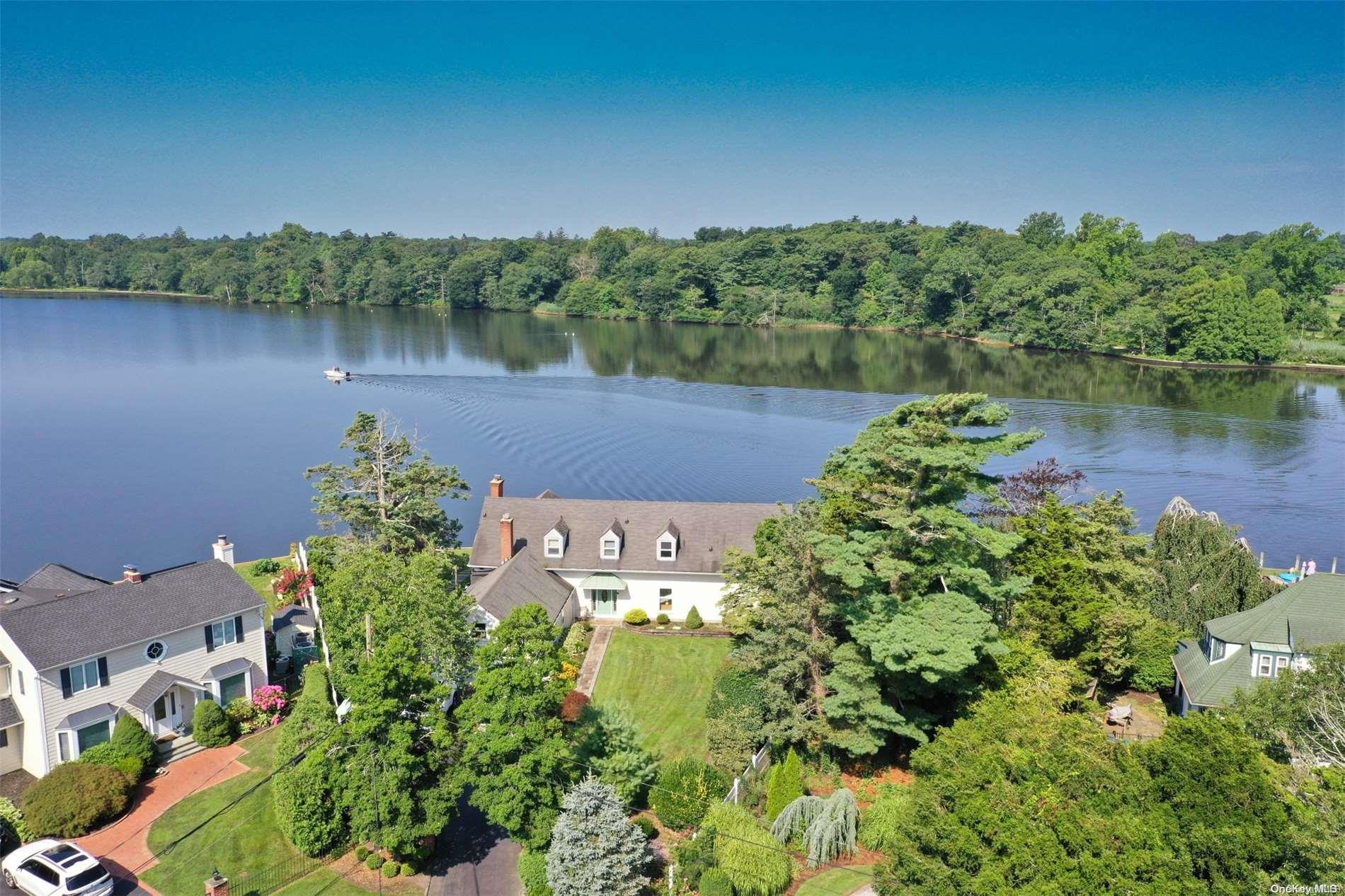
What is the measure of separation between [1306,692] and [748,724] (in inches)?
532

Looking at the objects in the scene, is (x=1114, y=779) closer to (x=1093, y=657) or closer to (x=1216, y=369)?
(x=1093, y=657)

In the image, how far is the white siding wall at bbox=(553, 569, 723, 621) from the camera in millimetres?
36906

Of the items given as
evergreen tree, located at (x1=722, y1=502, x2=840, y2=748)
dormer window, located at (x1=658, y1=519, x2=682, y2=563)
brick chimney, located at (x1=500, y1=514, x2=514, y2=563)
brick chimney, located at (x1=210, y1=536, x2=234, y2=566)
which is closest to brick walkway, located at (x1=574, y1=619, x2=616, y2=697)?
dormer window, located at (x1=658, y1=519, x2=682, y2=563)

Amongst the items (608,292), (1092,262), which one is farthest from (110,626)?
(1092,262)

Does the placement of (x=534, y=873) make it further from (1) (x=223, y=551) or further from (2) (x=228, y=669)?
(1) (x=223, y=551)

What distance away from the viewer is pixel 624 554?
37406mm

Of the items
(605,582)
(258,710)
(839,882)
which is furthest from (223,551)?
(839,882)

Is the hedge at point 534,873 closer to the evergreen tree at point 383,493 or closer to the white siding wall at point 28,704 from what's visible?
the white siding wall at point 28,704

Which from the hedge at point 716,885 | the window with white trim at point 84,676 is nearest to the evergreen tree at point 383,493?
the window with white trim at point 84,676

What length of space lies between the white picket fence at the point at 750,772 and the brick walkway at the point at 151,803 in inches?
544

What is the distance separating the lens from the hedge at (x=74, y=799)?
72.0ft

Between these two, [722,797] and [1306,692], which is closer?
[1306,692]

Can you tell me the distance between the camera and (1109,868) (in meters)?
14.7

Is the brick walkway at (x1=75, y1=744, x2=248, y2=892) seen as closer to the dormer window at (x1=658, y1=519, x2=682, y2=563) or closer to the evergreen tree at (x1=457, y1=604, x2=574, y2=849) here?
the evergreen tree at (x1=457, y1=604, x2=574, y2=849)
